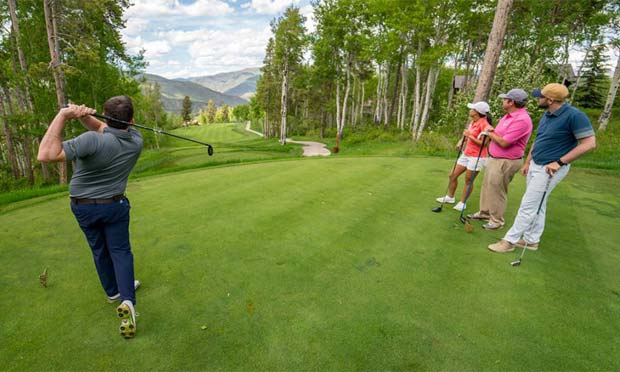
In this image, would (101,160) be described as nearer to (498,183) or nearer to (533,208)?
(533,208)

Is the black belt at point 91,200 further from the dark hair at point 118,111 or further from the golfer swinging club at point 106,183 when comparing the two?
the dark hair at point 118,111

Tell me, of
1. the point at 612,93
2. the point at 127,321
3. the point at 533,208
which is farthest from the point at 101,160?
the point at 612,93

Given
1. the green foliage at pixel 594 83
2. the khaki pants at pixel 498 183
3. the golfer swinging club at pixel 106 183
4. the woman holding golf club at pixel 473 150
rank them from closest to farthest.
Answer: the golfer swinging club at pixel 106 183 < the khaki pants at pixel 498 183 < the woman holding golf club at pixel 473 150 < the green foliage at pixel 594 83

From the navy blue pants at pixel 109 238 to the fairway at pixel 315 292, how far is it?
30 centimetres

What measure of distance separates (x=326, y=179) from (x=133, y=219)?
157 inches

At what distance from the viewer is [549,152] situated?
3.47 m

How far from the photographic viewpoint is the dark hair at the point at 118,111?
2.31 metres

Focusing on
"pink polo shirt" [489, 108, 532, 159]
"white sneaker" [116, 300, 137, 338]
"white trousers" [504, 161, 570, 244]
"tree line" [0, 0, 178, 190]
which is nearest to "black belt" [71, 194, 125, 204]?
"white sneaker" [116, 300, 137, 338]

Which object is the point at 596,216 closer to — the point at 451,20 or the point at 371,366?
the point at 371,366

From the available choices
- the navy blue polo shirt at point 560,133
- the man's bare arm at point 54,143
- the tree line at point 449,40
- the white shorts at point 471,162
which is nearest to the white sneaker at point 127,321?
→ the man's bare arm at point 54,143

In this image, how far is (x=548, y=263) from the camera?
337 centimetres

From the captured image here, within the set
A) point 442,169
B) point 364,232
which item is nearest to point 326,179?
point 364,232

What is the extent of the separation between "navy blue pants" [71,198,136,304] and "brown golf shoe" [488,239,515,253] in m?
4.05

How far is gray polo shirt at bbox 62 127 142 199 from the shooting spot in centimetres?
213
